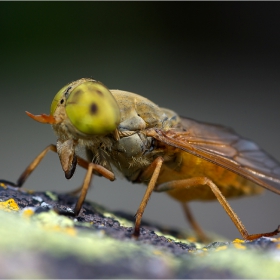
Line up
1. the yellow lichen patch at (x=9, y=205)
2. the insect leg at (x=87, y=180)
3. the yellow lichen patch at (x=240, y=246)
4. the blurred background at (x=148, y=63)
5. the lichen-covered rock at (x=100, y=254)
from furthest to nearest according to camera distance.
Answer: the blurred background at (x=148, y=63)
the insect leg at (x=87, y=180)
the yellow lichen patch at (x=9, y=205)
the yellow lichen patch at (x=240, y=246)
the lichen-covered rock at (x=100, y=254)

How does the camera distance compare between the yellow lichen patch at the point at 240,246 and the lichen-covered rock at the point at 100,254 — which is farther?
the yellow lichen patch at the point at 240,246

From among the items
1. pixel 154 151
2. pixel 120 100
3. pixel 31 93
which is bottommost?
pixel 31 93

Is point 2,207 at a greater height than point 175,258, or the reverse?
point 175,258

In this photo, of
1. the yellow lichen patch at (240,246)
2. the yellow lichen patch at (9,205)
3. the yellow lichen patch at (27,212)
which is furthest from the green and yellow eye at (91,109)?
the yellow lichen patch at (240,246)

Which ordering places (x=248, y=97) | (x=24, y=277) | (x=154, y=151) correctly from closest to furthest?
(x=24, y=277)
(x=154, y=151)
(x=248, y=97)

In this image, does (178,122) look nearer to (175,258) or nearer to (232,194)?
(232,194)

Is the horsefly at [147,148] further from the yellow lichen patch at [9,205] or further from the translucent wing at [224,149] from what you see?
the yellow lichen patch at [9,205]

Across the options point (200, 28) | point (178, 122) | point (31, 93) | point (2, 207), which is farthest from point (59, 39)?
point (2, 207)
